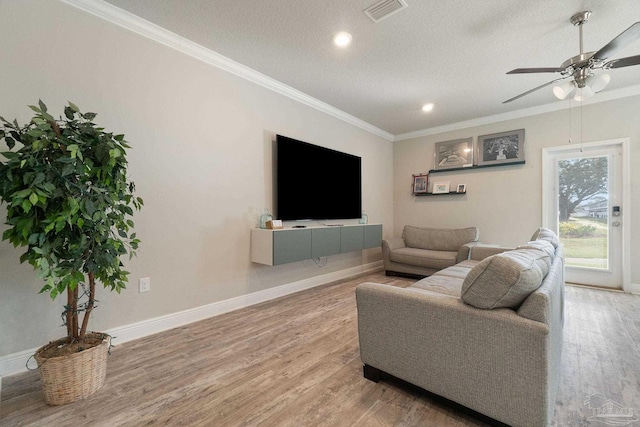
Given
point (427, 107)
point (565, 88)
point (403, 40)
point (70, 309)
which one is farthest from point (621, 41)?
point (70, 309)

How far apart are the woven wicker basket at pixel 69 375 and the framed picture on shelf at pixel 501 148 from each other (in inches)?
207

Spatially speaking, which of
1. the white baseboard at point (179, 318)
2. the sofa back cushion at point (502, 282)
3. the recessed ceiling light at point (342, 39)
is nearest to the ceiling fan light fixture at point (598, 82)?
the sofa back cushion at point (502, 282)

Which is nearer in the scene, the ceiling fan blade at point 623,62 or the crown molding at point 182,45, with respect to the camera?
the ceiling fan blade at point 623,62

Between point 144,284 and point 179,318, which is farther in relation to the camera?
point 179,318

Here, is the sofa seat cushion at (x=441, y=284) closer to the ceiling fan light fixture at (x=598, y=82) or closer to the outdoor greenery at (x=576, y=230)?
the ceiling fan light fixture at (x=598, y=82)

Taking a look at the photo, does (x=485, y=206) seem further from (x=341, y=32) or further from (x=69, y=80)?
(x=69, y=80)

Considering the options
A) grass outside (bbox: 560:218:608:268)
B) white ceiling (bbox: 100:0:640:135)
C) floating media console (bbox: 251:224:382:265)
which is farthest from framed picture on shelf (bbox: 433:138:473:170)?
floating media console (bbox: 251:224:382:265)

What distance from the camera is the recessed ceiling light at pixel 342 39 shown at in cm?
237

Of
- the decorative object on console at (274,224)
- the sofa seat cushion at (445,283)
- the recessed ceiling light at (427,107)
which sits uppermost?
the recessed ceiling light at (427,107)

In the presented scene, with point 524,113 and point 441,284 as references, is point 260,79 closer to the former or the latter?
point 441,284

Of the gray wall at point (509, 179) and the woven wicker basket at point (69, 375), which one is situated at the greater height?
the gray wall at point (509, 179)

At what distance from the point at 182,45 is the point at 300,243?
223cm

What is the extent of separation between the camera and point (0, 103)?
1.70m

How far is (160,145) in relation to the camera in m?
2.35
